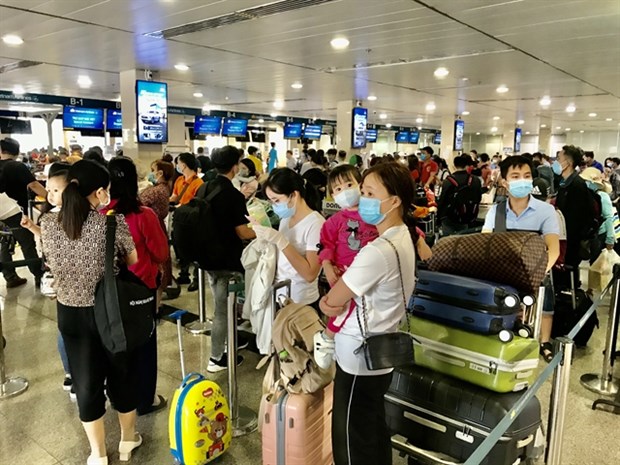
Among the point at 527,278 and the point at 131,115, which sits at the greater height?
the point at 131,115

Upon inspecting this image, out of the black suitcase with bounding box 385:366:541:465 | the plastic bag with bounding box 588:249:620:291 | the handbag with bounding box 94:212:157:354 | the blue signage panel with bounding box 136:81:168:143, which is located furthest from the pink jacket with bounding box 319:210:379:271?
the blue signage panel with bounding box 136:81:168:143

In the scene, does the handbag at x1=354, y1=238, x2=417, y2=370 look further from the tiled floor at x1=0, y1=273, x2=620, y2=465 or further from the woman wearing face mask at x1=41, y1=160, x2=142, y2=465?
the woman wearing face mask at x1=41, y1=160, x2=142, y2=465

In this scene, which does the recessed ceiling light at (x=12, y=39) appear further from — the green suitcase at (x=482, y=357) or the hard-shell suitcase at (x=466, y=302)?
the green suitcase at (x=482, y=357)

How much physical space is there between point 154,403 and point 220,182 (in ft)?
5.45

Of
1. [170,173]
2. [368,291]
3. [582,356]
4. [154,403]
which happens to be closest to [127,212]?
[154,403]

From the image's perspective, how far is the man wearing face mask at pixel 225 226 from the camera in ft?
11.6

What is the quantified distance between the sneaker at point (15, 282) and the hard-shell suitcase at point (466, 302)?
238 inches

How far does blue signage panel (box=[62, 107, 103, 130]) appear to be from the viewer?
1380 centimetres

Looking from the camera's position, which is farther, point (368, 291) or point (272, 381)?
point (272, 381)

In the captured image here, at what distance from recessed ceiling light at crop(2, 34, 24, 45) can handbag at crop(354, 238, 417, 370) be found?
6.90 m

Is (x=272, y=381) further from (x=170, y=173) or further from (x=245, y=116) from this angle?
(x=245, y=116)

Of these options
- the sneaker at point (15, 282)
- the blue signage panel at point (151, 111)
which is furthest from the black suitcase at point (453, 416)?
the blue signage panel at point (151, 111)

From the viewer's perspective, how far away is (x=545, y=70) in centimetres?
851

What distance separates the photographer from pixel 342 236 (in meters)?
2.69
